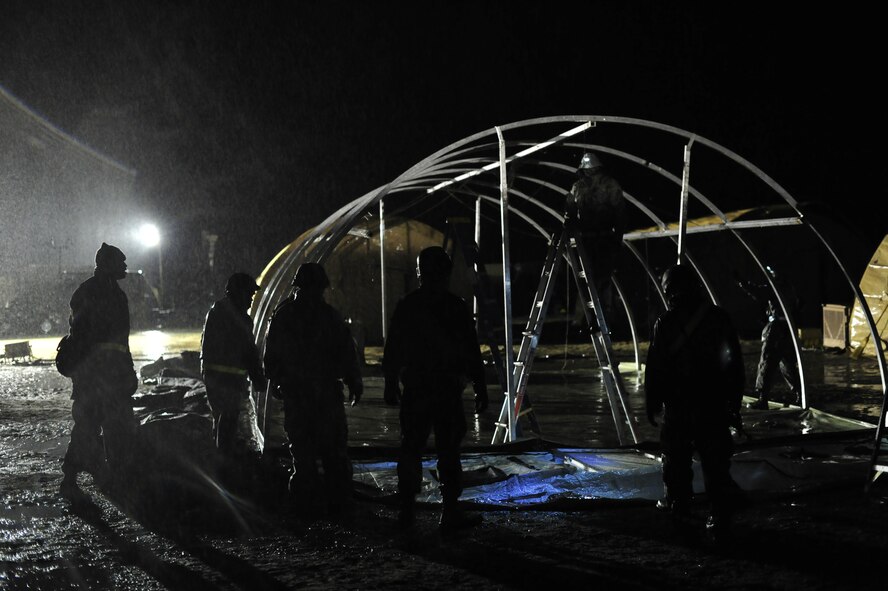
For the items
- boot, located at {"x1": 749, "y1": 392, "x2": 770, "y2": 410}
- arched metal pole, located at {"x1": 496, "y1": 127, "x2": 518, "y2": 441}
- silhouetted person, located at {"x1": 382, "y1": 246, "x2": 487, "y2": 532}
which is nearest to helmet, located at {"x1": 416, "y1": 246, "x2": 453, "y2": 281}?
silhouetted person, located at {"x1": 382, "y1": 246, "x2": 487, "y2": 532}

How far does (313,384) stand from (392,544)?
1.46m

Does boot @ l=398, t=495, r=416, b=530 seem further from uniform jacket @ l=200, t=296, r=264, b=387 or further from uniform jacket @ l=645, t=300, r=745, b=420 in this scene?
uniform jacket @ l=200, t=296, r=264, b=387

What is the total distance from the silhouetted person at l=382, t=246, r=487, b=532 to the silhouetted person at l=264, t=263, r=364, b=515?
71 cm

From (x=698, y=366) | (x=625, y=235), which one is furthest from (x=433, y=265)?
(x=625, y=235)

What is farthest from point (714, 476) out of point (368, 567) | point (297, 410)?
point (297, 410)

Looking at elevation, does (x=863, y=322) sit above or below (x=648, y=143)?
below

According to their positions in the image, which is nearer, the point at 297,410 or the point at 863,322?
the point at 297,410

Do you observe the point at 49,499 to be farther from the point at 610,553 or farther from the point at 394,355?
the point at 610,553

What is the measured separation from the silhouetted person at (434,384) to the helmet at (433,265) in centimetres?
18

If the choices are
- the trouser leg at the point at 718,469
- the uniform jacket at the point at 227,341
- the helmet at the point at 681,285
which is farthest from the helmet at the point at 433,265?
the uniform jacket at the point at 227,341

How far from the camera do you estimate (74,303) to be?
7.14m

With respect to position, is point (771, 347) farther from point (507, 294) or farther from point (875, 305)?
point (875, 305)

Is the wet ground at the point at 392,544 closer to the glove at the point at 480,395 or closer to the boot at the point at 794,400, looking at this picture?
the glove at the point at 480,395

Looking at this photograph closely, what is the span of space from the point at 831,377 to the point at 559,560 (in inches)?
477
